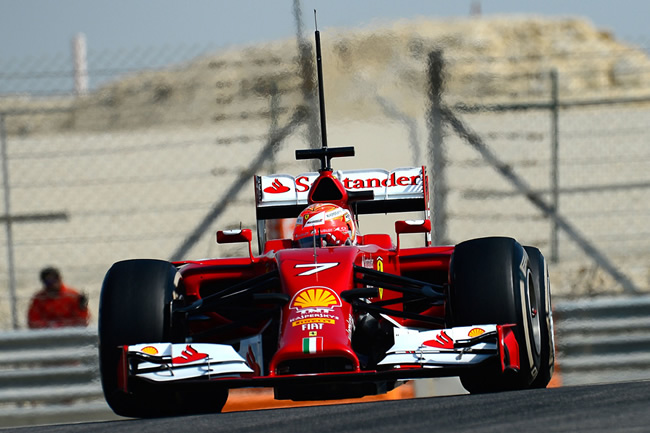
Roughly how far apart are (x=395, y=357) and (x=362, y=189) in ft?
8.19

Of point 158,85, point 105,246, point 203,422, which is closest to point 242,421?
point 203,422

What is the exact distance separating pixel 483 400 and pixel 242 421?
1.07 metres

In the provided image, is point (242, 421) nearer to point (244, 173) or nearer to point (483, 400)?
point (483, 400)

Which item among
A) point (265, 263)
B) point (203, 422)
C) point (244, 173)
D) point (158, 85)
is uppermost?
point (158, 85)

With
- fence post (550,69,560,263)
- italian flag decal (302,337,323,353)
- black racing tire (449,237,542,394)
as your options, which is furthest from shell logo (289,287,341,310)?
fence post (550,69,560,263)

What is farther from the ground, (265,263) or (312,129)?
(312,129)

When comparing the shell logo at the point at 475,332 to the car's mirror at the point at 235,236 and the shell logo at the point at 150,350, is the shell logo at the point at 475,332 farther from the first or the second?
the car's mirror at the point at 235,236

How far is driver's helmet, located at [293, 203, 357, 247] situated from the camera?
704 centimetres

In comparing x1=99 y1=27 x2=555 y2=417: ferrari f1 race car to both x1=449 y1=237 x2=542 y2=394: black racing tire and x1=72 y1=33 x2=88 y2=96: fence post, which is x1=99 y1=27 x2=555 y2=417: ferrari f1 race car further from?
x1=72 y1=33 x2=88 y2=96: fence post

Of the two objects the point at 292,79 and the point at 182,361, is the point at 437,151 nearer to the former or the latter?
the point at 292,79

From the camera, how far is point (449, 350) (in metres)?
5.70

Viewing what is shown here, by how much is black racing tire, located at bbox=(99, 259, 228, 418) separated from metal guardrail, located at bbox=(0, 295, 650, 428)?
166 cm

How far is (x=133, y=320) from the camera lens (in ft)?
20.0

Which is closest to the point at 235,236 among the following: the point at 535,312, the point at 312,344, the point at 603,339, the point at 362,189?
the point at 362,189
